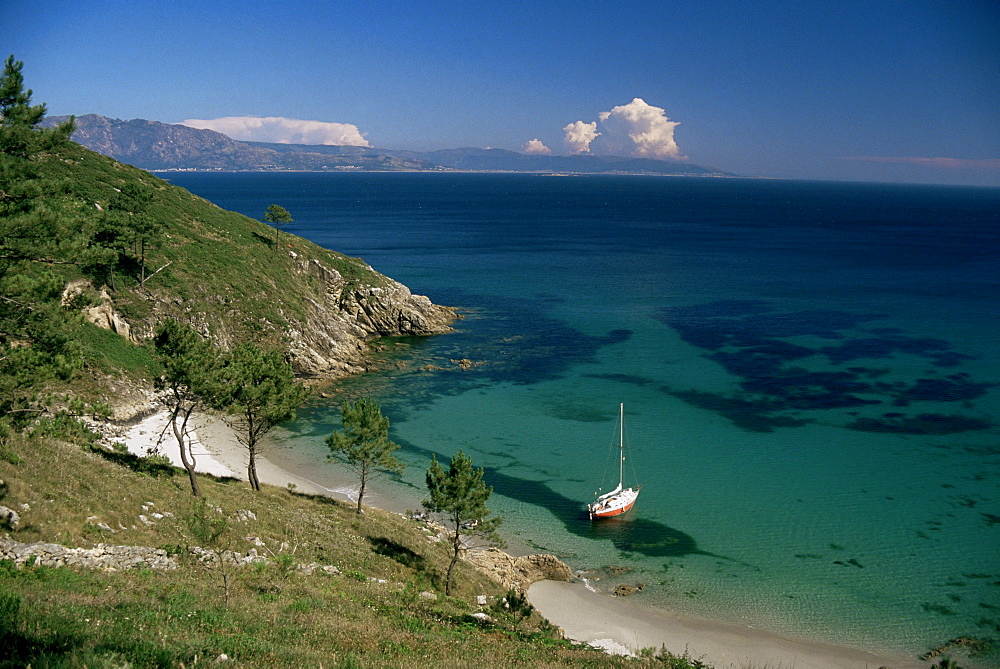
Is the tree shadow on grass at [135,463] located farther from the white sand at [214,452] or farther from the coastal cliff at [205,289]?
the coastal cliff at [205,289]

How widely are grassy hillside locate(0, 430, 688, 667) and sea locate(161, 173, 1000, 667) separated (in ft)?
34.4

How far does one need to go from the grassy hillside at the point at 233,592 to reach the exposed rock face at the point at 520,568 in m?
1.67

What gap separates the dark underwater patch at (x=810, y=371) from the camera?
57.0 m

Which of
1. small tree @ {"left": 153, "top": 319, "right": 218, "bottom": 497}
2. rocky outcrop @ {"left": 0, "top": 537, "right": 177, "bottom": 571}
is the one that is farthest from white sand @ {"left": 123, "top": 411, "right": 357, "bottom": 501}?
rocky outcrop @ {"left": 0, "top": 537, "right": 177, "bottom": 571}

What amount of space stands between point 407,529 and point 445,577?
19.9 feet

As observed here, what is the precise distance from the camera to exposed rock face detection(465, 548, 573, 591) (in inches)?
1355

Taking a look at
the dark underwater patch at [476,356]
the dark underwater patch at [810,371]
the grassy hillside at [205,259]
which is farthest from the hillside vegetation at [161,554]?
the dark underwater patch at [810,371]

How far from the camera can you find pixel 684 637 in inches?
1199

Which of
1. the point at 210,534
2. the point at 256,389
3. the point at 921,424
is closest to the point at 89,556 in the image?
the point at 210,534

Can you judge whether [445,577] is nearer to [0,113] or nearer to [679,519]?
[679,519]

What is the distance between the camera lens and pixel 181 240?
6950cm

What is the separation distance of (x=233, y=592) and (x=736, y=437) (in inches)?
1715

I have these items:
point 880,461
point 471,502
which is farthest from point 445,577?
point 880,461

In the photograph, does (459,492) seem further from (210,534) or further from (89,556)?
(89,556)
